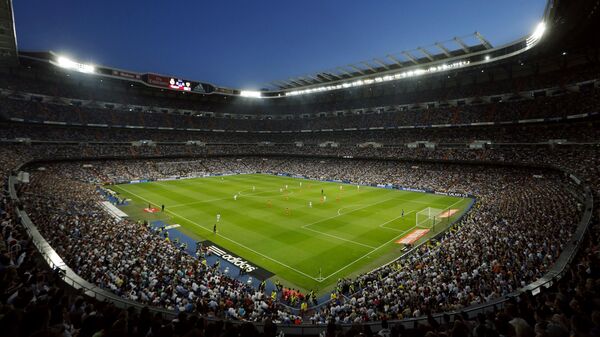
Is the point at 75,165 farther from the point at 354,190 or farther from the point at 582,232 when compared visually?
the point at 582,232

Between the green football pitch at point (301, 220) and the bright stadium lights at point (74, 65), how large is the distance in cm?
2734

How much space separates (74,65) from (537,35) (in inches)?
2948

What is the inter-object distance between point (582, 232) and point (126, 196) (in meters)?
47.1

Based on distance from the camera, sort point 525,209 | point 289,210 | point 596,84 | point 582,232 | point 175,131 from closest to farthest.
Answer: point 582,232 → point 525,209 → point 289,210 → point 596,84 → point 175,131

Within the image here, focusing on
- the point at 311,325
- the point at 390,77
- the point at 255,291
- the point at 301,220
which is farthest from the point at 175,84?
the point at 311,325

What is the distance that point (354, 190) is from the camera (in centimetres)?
5122

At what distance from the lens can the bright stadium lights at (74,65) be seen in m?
57.4

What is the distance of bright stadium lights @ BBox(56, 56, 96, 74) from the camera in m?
57.4

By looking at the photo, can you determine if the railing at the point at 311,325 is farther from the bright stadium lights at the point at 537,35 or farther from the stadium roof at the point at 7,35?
the bright stadium lights at the point at 537,35

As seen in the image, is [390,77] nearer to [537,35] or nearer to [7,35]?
[537,35]

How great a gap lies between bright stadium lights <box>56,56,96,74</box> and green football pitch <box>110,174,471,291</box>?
27343 mm

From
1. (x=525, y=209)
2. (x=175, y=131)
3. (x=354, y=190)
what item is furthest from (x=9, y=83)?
(x=525, y=209)

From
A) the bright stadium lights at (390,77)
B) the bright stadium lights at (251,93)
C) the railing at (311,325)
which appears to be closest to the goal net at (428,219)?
the railing at (311,325)

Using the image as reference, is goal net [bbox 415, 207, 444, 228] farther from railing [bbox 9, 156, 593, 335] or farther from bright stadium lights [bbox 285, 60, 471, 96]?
bright stadium lights [bbox 285, 60, 471, 96]
